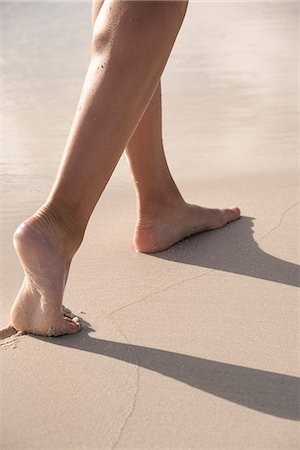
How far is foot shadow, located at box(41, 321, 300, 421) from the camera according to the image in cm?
164

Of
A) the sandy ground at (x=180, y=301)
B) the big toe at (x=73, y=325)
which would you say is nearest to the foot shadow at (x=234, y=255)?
the sandy ground at (x=180, y=301)

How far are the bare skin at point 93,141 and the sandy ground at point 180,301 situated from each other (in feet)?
0.30

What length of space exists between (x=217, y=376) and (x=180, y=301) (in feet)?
1.20

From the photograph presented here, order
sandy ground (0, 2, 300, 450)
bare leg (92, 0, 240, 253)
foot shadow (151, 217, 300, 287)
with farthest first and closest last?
bare leg (92, 0, 240, 253), foot shadow (151, 217, 300, 287), sandy ground (0, 2, 300, 450)

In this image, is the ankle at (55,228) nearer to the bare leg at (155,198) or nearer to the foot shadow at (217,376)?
the foot shadow at (217,376)

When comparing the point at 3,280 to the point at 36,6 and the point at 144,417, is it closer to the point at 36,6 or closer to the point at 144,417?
the point at 144,417

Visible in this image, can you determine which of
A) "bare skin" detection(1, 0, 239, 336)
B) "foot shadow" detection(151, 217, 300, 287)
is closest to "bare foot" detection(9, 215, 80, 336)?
"bare skin" detection(1, 0, 239, 336)

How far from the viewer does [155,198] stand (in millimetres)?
2484

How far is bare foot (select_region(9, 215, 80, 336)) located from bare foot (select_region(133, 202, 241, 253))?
516mm

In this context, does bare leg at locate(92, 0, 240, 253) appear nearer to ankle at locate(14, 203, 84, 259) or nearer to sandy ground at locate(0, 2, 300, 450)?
sandy ground at locate(0, 2, 300, 450)

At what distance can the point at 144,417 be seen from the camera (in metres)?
1.61

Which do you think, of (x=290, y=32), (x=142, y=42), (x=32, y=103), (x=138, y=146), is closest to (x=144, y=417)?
(x=142, y=42)

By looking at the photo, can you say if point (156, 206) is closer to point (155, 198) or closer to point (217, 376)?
point (155, 198)

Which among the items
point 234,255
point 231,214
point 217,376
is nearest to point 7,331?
point 217,376
